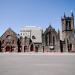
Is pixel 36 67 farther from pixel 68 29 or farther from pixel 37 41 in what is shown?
pixel 68 29

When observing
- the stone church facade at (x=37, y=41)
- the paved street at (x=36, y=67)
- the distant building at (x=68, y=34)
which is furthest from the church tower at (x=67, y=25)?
the paved street at (x=36, y=67)

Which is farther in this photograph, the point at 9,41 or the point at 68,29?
the point at 68,29

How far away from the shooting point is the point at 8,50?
78938mm

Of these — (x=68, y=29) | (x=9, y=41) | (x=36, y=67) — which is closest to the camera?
(x=36, y=67)

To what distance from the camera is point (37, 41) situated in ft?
268

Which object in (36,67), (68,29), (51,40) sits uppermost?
(68,29)

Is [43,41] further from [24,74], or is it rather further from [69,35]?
[24,74]

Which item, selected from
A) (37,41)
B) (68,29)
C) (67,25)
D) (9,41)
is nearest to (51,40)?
(37,41)

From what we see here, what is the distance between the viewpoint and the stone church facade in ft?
259

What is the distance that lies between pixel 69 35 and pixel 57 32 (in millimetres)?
5702

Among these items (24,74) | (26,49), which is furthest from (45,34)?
(24,74)

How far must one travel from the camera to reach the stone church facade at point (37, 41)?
79.0 m

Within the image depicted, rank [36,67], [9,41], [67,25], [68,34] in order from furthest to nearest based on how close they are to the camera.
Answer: [67,25] < [68,34] < [9,41] < [36,67]

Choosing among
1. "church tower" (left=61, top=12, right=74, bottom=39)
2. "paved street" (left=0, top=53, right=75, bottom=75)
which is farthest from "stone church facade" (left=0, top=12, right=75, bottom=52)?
"paved street" (left=0, top=53, right=75, bottom=75)
